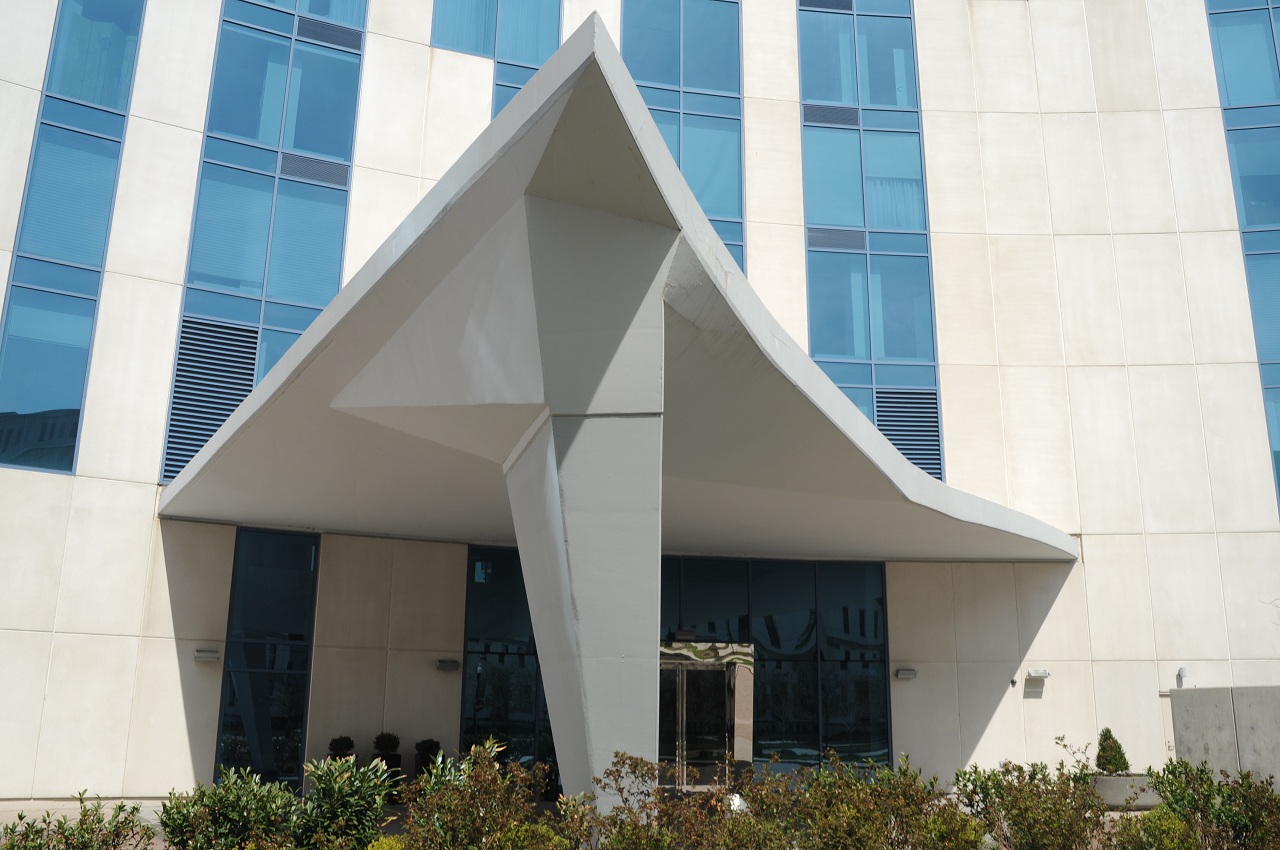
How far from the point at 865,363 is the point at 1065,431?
4.34 meters

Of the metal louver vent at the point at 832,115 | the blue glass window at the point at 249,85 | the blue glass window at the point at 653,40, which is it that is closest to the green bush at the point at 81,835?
the blue glass window at the point at 249,85

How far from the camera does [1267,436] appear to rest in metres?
21.8

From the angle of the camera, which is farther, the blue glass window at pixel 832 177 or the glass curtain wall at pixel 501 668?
the blue glass window at pixel 832 177

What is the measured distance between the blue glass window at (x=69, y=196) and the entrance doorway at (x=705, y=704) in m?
12.2

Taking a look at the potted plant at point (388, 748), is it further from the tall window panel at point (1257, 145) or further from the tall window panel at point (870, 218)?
the tall window panel at point (1257, 145)

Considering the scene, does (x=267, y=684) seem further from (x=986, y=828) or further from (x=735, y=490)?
(x=986, y=828)

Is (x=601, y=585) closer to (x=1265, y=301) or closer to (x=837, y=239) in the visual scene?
(x=837, y=239)

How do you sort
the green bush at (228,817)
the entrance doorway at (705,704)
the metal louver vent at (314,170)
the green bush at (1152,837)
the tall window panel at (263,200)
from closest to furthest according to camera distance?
the green bush at (228,817) < the green bush at (1152,837) < the entrance doorway at (705,704) < the tall window panel at (263,200) < the metal louver vent at (314,170)

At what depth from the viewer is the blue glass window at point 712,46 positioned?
77.8ft

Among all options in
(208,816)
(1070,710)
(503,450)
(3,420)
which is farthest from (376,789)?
(1070,710)

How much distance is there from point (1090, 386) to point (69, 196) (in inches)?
784

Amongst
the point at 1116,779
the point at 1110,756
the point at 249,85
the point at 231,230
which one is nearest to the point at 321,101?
the point at 249,85

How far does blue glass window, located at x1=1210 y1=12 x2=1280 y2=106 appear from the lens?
23453 millimetres

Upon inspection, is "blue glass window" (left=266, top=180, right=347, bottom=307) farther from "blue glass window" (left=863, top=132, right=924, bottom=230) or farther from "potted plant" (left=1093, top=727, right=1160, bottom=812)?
"potted plant" (left=1093, top=727, right=1160, bottom=812)
